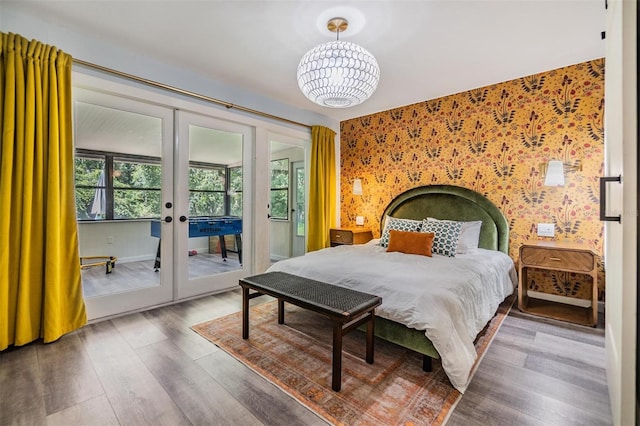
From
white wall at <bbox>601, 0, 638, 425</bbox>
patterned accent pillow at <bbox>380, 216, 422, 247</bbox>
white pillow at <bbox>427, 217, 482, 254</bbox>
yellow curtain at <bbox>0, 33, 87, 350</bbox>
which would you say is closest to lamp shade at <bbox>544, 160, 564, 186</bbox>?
white pillow at <bbox>427, 217, 482, 254</bbox>

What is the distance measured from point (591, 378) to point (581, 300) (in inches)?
61.1

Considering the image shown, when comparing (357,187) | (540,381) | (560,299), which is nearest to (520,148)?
(560,299)

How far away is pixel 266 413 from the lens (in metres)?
1.52

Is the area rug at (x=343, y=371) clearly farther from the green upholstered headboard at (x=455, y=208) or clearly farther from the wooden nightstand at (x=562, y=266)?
the green upholstered headboard at (x=455, y=208)

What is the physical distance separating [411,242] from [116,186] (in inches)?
118

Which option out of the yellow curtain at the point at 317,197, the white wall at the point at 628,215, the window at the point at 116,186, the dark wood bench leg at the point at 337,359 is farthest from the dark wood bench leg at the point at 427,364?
the window at the point at 116,186

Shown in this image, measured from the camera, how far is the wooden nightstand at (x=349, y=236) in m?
4.35

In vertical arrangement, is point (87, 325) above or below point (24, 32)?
below

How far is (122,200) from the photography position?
2881mm

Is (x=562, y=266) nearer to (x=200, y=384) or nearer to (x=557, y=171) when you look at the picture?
(x=557, y=171)

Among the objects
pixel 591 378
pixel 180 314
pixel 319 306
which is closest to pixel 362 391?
pixel 319 306

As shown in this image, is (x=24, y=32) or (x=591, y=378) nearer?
(x=591, y=378)

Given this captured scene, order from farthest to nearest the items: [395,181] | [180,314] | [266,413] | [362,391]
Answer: [395,181] < [180,314] < [362,391] < [266,413]

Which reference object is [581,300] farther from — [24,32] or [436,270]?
[24,32]
